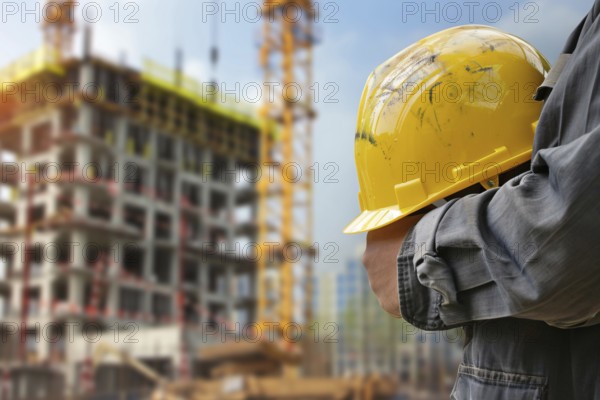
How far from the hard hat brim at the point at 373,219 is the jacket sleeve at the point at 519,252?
0.51ft

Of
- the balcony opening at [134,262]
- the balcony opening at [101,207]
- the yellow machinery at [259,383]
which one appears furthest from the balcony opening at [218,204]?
the yellow machinery at [259,383]

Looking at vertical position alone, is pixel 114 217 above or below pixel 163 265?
above

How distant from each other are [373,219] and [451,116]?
219 mm

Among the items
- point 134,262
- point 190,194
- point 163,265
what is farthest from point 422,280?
point 190,194

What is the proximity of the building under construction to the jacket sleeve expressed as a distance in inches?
935

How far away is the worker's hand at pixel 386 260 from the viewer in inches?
44.9

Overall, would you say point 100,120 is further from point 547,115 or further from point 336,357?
point 547,115

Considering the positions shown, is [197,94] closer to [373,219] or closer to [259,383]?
[259,383]

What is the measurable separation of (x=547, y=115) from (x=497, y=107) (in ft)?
0.79

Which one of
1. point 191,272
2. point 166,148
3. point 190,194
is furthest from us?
point 190,194

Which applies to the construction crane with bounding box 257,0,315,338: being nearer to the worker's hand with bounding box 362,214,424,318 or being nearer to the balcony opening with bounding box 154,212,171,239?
the balcony opening with bounding box 154,212,171,239

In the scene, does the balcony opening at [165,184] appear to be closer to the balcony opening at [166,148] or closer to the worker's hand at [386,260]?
the balcony opening at [166,148]

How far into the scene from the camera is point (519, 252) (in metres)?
0.86

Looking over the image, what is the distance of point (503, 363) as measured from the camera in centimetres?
101
